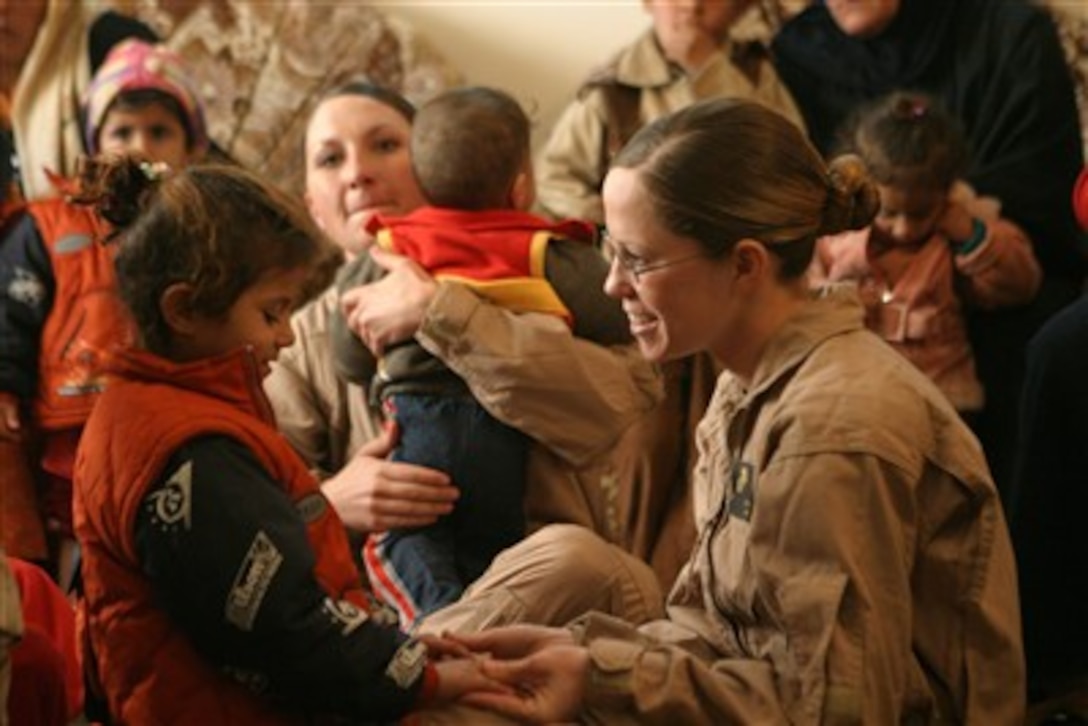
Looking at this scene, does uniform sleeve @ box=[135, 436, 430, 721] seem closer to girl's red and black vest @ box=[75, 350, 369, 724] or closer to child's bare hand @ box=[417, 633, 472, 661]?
girl's red and black vest @ box=[75, 350, 369, 724]

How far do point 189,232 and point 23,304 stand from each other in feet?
3.89

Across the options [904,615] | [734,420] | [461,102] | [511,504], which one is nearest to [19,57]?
[461,102]

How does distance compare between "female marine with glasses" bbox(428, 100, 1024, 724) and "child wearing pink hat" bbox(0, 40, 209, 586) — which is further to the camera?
"child wearing pink hat" bbox(0, 40, 209, 586)

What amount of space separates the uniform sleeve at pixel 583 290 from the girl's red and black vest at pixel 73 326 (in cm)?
82

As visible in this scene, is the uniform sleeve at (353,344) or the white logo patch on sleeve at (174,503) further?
the uniform sleeve at (353,344)

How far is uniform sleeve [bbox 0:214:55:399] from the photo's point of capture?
2.66m

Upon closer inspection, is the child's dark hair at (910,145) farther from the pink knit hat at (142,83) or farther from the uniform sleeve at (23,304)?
the uniform sleeve at (23,304)

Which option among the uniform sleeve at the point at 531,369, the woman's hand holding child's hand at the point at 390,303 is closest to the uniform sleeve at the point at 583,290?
the uniform sleeve at the point at 531,369

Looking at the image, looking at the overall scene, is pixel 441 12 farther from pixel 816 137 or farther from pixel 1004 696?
pixel 1004 696

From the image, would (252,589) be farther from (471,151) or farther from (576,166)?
(576,166)

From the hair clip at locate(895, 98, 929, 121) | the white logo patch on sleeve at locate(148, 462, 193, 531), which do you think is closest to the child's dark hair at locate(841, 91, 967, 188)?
the hair clip at locate(895, 98, 929, 121)

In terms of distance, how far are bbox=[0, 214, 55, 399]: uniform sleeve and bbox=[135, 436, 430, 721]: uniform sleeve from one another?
4.03 ft

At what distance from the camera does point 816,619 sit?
5.12 ft

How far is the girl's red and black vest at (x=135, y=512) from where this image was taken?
1.56 meters
